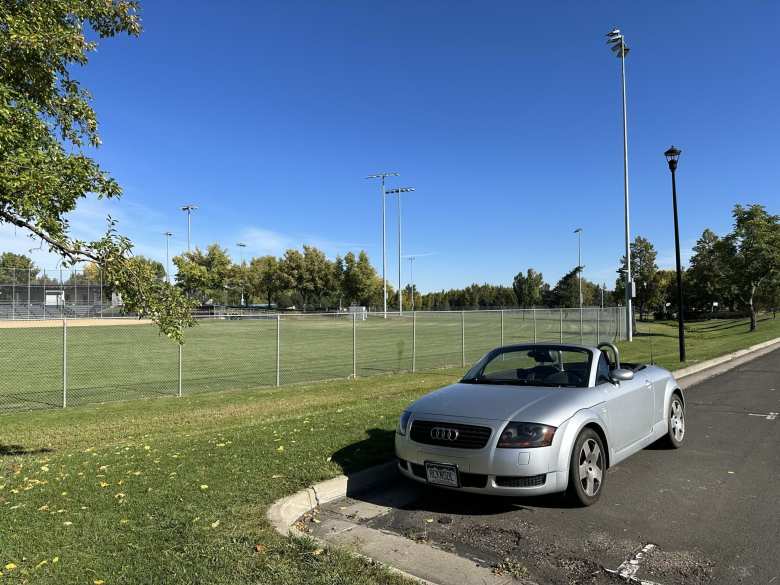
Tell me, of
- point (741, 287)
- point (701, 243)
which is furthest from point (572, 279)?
point (741, 287)

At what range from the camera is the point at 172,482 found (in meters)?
5.11

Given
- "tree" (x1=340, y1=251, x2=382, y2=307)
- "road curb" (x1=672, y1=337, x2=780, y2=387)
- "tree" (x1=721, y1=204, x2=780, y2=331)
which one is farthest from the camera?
"tree" (x1=340, y1=251, x2=382, y2=307)

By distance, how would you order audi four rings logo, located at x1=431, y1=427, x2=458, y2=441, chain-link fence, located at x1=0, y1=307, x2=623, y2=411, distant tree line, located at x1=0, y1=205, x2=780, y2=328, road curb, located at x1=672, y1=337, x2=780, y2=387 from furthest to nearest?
1. distant tree line, located at x1=0, y1=205, x2=780, y2=328
2. chain-link fence, located at x1=0, y1=307, x2=623, y2=411
3. road curb, located at x1=672, y1=337, x2=780, y2=387
4. audi four rings logo, located at x1=431, y1=427, x2=458, y2=441

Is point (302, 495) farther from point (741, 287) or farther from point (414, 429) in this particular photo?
point (741, 287)

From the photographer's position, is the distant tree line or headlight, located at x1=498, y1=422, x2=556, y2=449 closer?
headlight, located at x1=498, y1=422, x2=556, y2=449

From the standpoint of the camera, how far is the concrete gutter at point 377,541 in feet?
11.9

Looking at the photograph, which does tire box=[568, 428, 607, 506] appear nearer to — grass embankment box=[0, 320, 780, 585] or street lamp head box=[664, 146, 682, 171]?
grass embankment box=[0, 320, 780, 585]

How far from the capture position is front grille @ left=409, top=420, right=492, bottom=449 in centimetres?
459

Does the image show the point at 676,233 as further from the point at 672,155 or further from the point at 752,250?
the point at 752,250

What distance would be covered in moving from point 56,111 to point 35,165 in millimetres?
1498

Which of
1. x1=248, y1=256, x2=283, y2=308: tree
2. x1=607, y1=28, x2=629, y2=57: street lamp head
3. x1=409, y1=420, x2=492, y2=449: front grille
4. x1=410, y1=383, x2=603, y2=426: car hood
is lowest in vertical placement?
x1=409, y1=420, x2=492, y2=449: front grille

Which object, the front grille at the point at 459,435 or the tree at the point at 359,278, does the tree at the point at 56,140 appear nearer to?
the front grille at the point at 459,435

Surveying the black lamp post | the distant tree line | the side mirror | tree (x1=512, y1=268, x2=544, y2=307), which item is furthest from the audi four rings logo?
tree (x1=512, y1=268, x2=544, y2=307)

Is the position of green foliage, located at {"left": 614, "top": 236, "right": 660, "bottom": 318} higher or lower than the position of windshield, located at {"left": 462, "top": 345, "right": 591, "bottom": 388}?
higher
